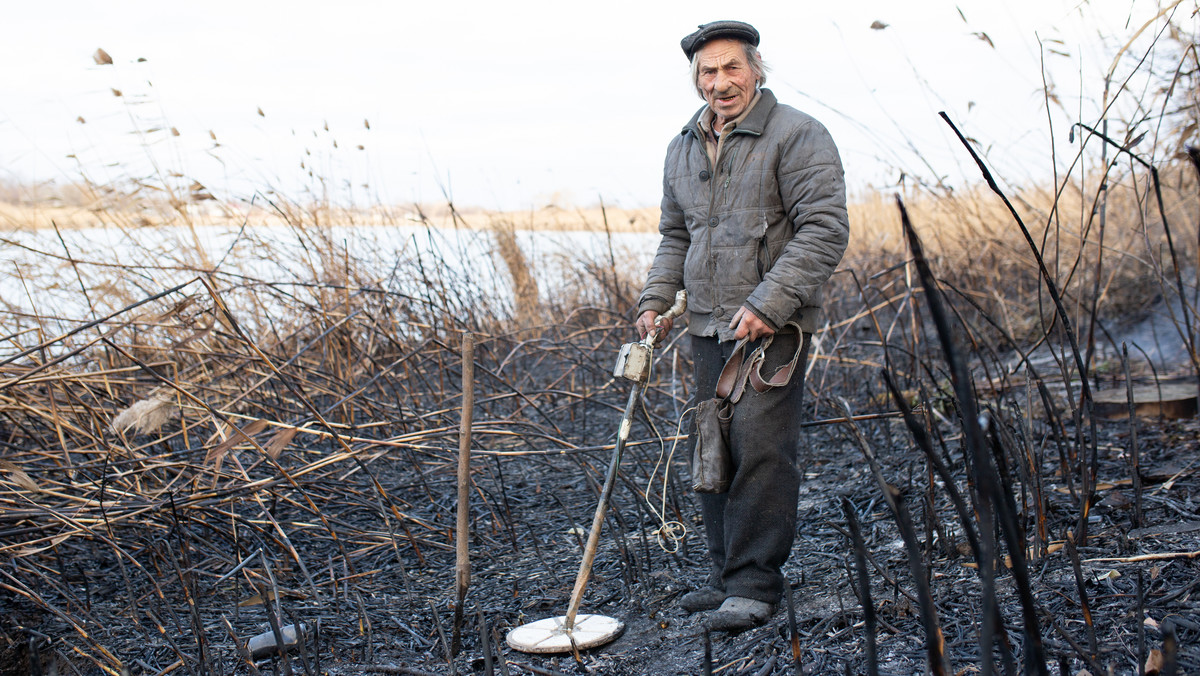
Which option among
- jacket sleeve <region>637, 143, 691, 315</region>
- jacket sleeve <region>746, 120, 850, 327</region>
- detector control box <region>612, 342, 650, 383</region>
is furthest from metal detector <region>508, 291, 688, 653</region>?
jacket sleeve <region>746, 120, 850, 327</region>

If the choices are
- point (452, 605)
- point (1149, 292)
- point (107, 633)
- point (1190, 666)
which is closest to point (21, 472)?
point (107, 633)

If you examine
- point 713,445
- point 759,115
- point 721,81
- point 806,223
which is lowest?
point 713,445

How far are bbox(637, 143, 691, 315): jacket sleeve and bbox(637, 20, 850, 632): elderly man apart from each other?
0.54 feet

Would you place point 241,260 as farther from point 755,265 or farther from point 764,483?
point 764,483

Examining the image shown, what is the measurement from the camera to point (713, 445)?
8.51 feet

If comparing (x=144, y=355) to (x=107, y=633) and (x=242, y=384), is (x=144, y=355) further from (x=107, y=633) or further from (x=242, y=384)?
(x=107, y=633)

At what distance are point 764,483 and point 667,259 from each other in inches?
32.6

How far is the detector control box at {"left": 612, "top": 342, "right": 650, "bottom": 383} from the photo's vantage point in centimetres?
262

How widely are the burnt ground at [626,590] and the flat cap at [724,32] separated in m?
1.47

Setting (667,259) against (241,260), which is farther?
(241,260)

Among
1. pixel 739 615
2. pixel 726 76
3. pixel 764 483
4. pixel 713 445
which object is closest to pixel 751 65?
pixel 726 76

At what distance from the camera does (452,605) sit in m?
2.88

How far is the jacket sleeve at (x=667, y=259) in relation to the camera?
2869 millimetres

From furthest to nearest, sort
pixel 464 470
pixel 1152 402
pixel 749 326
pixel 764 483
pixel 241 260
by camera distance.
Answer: pixel 241 260 < pixel 1152 402 < pixel 764 483 < pixel 749 326 < pixel 464 470
